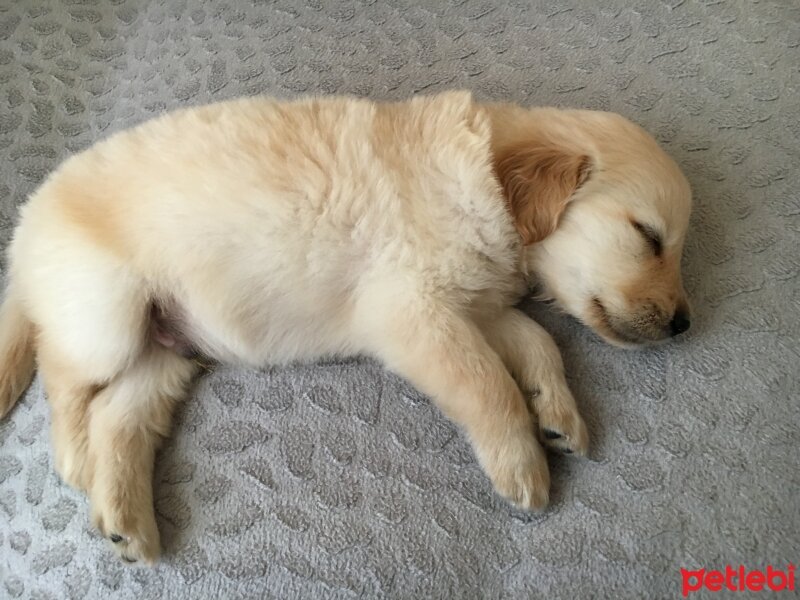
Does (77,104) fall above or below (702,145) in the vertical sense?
above

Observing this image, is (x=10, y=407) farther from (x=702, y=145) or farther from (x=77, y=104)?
(x=702, y=145)

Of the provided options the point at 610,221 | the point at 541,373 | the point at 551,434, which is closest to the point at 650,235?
the point at 610,221

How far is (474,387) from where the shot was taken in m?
1.53

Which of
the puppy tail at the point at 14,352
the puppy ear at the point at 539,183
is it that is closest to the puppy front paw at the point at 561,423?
the puppy ear at the point at 539,183

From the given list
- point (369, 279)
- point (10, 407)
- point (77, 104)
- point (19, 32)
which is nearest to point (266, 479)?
point (369, 279)

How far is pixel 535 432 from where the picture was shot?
5.21 feet

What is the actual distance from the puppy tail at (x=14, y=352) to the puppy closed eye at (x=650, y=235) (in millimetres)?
1695

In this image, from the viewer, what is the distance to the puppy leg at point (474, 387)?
148cm

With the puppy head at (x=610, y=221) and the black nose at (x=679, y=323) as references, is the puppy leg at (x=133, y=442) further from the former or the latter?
the black nose at (x=679, y=323)

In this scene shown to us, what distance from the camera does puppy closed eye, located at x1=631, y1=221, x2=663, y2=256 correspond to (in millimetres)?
1668

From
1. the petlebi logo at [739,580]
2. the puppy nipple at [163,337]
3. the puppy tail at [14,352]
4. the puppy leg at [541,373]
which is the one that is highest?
the puppy tail at [14,352]

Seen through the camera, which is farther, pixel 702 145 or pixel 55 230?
pixel 702 145

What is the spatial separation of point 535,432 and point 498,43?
1.51m

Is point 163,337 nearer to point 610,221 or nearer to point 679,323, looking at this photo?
point 610,221
